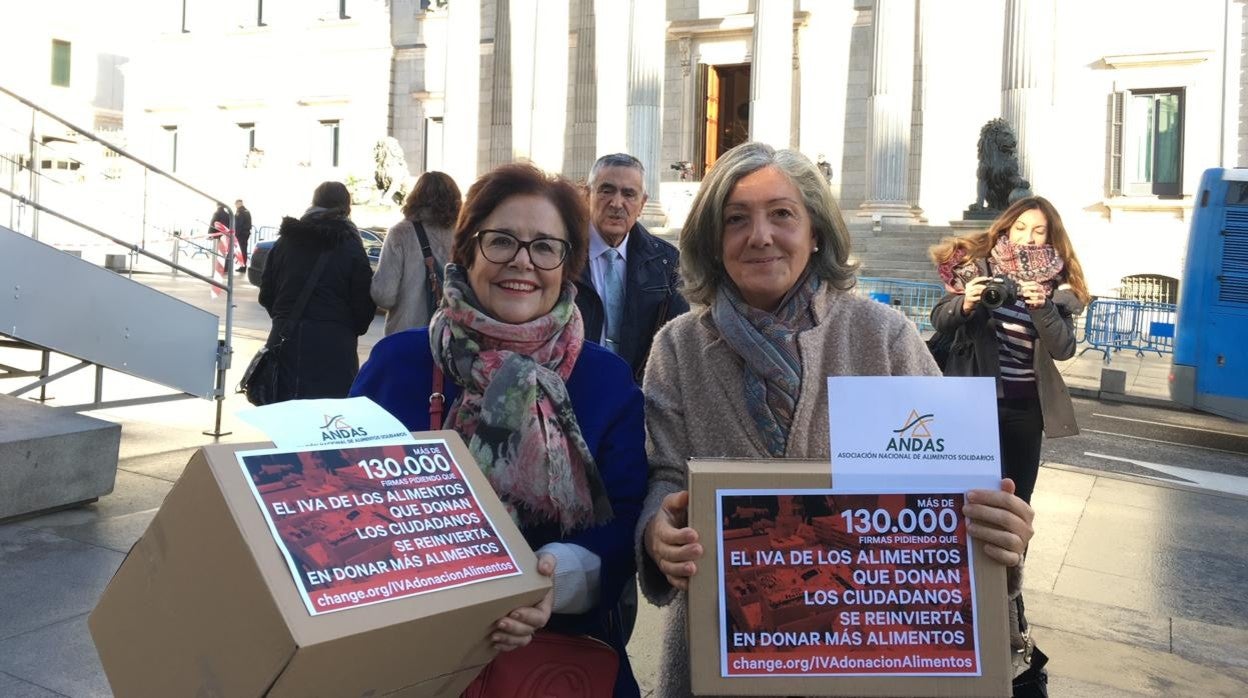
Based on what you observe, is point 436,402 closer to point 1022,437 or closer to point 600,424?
point 600,424

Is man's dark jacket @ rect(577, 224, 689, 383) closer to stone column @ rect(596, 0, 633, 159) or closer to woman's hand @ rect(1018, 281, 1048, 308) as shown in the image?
woman's hand @ rect(1018, 281, 1048, 308)

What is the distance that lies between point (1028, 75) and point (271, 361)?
20.4 meters

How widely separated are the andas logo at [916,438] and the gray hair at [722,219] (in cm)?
62

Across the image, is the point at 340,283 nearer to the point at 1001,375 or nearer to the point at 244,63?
the point at 1001,375

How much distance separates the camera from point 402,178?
3306 cm

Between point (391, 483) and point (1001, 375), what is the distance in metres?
4.20

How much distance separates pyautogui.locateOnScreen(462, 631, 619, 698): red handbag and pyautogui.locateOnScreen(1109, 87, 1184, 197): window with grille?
83.2 ft

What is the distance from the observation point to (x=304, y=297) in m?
6.57

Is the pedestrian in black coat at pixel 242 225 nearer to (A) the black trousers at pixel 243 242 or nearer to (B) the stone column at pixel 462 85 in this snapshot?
(A) the black trousers at pixel 243 242

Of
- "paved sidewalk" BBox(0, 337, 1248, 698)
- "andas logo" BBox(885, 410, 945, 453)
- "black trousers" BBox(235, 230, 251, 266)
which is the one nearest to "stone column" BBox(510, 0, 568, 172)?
"black trousers" BBox(235, 230, 251, 266)

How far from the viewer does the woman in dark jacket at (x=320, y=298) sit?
6.60 meters

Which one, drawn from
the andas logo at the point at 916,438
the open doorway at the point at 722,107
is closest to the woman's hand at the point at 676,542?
the andas logo at the point at 916,438

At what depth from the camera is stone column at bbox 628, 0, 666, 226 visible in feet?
88.2

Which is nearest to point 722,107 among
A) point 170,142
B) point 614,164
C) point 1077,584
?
point 170,142
